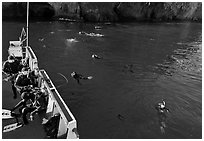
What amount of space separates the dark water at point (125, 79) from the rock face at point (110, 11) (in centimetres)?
985

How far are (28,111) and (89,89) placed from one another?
23.8 feet

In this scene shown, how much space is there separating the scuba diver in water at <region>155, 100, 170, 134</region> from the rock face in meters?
37.8

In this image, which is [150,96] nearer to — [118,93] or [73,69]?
[118,93]

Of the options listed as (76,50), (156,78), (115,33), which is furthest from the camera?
(115,33)

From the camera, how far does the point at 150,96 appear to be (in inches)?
719

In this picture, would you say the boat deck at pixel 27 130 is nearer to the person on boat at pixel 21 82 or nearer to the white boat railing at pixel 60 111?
the white boat railing at pixel 60 111

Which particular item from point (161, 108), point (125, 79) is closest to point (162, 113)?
point (161, 108)

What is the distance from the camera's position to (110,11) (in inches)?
2140

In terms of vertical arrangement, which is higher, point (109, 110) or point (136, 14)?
point (136, 14)

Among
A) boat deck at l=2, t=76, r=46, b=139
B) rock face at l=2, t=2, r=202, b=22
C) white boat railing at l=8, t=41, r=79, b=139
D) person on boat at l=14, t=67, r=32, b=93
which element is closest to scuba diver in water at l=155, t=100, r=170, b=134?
white boat railing at l=8, t=41, r=79, b=139

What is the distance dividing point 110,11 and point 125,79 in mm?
35879

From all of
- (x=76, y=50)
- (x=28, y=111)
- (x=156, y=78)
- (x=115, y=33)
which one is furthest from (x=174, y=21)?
(x=28, y=111)

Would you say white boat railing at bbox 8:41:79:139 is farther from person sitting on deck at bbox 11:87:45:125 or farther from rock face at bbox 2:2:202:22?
rock face at bbox 2:2:202:22

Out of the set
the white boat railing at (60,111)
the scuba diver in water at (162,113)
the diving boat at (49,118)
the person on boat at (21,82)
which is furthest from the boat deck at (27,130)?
the scuba diver in water at (162,113)
